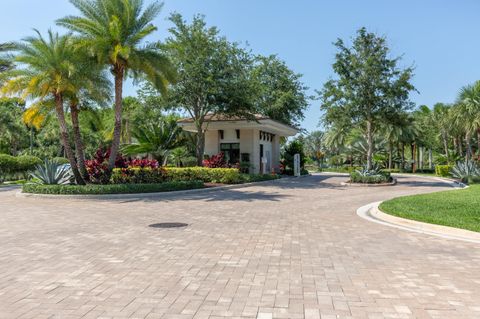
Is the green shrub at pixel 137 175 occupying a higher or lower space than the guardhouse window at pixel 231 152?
lower

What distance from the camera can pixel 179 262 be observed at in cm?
669

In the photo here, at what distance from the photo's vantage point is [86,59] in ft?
64.3

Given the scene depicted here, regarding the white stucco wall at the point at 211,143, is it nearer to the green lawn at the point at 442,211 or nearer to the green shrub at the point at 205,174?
the green shrub at the point at 205,174

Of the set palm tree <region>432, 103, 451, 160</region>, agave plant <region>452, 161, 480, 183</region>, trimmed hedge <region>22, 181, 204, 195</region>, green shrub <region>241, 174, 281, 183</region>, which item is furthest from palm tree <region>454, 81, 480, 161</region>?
trimmed hedge <region>22, 181, 204, 195</region>

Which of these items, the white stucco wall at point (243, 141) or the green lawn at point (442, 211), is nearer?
the green lawn at point (442, 211)

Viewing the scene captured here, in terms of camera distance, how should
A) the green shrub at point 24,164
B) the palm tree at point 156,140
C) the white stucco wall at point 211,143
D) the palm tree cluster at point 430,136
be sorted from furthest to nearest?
the palm tree cluster at point 430,136
the white stucco wall at point 211,143
the green shrub at point 24,164
the palm tree at point 156,140

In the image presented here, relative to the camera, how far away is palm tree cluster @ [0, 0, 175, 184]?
1878cm

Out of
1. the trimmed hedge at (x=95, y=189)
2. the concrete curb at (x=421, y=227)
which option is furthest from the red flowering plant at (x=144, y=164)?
the concrete curb at (x=421, y=227)

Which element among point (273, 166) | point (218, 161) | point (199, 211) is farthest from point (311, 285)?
point (273, 166)

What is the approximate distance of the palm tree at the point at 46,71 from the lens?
18500mm

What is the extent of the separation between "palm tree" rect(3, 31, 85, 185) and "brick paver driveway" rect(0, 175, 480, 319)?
29.7 ft

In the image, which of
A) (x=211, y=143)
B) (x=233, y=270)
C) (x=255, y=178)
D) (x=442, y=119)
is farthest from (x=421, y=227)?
(x=442, y=119)

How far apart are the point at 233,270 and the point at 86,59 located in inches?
664

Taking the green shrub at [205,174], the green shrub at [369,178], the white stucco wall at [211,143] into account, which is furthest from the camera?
the white stucco wall at [211,143]
